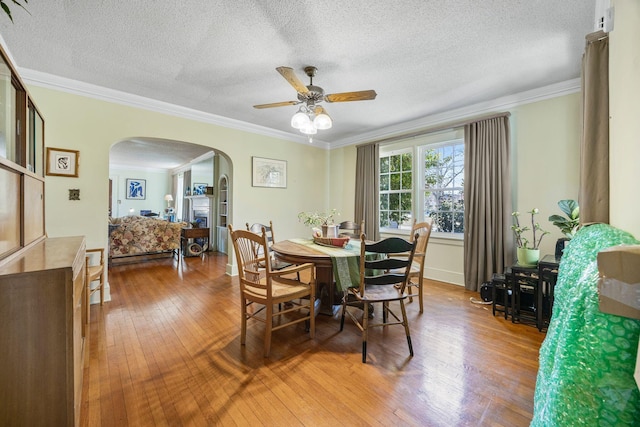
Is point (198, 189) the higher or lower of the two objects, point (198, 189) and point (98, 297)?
the higher

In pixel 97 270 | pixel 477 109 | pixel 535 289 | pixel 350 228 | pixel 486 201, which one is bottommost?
pixel 535 289

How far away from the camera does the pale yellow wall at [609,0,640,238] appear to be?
2.86ft

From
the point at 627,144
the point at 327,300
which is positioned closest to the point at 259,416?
the point at 327,300

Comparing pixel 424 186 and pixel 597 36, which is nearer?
pixel 597 36

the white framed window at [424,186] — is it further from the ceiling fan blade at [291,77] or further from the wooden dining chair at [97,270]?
the wooden dining chair at [97,270]

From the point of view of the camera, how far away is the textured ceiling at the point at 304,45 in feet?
6.17

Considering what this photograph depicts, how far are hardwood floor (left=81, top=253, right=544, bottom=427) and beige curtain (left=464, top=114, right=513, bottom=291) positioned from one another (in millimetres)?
748

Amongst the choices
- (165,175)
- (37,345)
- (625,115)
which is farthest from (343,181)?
(165,175)

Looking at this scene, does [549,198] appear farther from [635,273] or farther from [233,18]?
[233,18]

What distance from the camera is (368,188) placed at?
4.90m

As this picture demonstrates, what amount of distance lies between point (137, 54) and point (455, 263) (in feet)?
15.0

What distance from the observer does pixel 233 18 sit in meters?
1.97

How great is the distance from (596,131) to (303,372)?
2257mm

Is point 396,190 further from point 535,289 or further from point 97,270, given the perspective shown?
point 97,270
